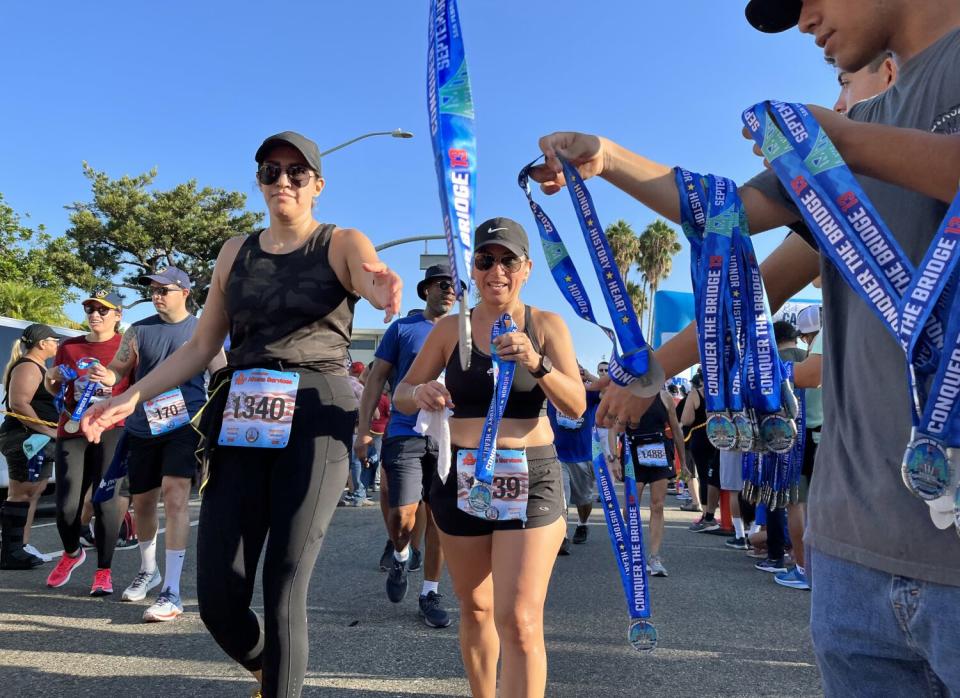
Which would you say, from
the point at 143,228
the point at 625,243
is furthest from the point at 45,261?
the point at 625,243

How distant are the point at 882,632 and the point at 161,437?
15.1 ft

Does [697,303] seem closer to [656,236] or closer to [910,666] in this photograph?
[910,666]

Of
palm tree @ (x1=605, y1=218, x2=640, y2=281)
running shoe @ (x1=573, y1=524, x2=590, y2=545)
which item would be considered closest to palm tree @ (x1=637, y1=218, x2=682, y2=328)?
palm tree @ (x1=605, y1=218, x2=640, y2=281)

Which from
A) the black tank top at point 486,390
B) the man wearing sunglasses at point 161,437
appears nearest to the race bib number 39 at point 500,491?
the black tank top at point 486,390

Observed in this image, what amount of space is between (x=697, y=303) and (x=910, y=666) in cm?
74

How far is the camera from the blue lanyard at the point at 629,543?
7.96ft

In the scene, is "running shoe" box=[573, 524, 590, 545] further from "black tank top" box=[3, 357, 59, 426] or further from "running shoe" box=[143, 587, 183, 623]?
"black tank top" box=[3, 357, 59, 426]

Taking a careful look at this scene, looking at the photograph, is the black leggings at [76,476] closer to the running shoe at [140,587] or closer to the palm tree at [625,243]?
the running shoe at [140,587]

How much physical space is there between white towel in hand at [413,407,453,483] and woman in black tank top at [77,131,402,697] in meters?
0.30

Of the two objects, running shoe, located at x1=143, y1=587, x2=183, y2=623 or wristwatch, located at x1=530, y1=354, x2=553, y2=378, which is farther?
running shoe, located at x1=143, y1=587, x2=183, y2=623

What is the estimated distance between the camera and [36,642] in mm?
4023

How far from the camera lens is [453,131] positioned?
1.78 metres

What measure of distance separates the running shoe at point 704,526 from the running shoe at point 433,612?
6075 millimetres

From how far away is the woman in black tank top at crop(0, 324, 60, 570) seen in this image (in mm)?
6105
